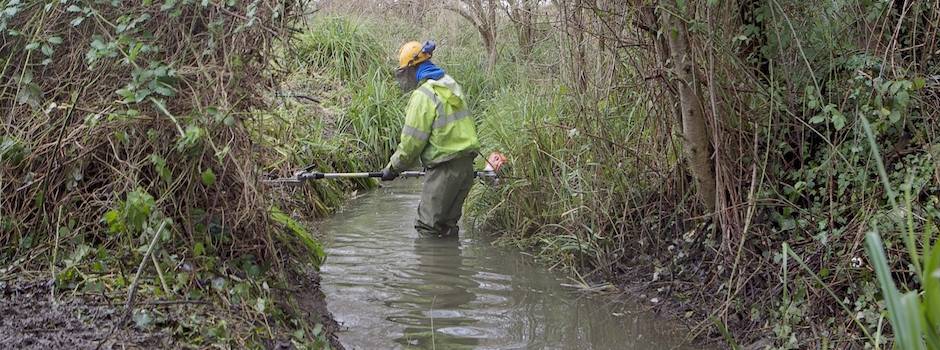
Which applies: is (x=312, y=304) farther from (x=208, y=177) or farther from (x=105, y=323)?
(x=105, y=323)

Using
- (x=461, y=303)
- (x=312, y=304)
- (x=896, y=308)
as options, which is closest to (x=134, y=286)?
(x=312, y=304)

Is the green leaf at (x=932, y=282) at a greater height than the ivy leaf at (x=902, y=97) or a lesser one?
lesser

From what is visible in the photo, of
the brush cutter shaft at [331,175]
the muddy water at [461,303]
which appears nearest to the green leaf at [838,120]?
the muddy water at [461,303]

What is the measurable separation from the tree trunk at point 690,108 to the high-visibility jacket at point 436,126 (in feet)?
8.67

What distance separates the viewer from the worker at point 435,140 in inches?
302

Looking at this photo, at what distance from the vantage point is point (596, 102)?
6340 mm

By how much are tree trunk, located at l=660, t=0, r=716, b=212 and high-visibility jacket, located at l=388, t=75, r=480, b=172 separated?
2643 mm

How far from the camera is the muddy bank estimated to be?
347 cm

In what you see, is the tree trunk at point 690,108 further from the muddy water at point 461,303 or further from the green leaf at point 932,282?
the green leaf at point 932,282

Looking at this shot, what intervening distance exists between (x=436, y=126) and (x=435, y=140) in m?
0.13

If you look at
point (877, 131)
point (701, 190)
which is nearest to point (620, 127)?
point (701, 190)

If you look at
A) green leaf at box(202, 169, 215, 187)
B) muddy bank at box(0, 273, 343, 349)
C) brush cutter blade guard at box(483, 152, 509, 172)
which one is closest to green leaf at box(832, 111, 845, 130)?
muddy bank at box(0, 273, 343, 349)

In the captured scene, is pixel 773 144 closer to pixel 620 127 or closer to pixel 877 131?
pixel 877 131

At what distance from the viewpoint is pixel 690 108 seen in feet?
17.2
